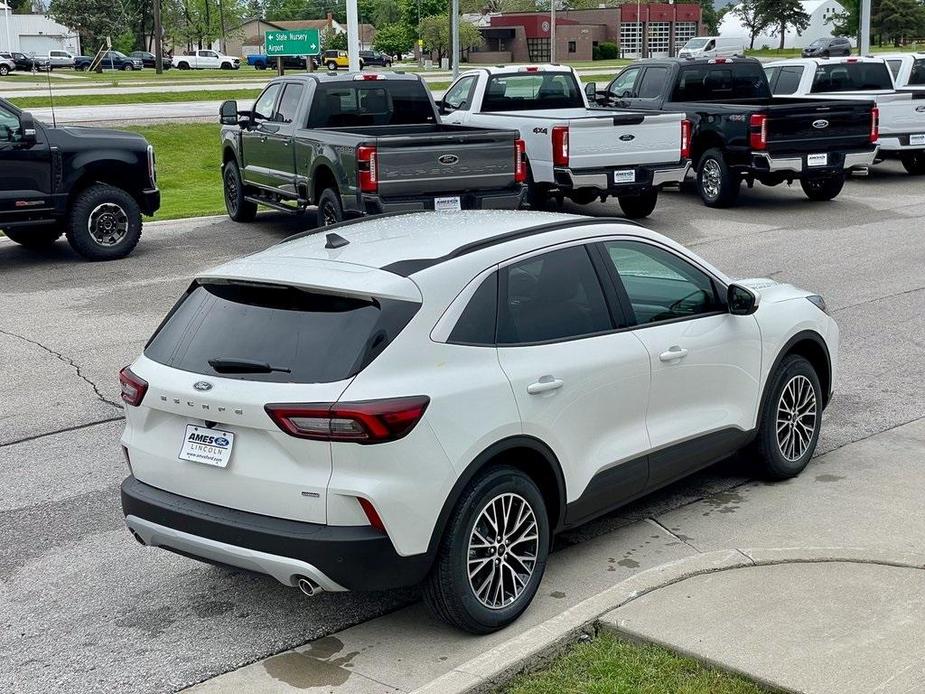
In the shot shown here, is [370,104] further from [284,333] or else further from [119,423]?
[284,333]

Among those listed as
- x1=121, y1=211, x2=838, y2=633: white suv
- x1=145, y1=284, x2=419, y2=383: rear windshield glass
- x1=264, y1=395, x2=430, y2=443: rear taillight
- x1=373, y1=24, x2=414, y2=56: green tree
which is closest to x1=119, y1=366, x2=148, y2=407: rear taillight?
x1=121, y1=211, x2=838, y2=633: white suv

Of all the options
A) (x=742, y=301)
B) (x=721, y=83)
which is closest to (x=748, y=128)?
(x=721, y=83)

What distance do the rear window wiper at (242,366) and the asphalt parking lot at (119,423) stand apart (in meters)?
1.16

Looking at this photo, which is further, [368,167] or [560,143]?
[560,143]

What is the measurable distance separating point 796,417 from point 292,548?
133 inches

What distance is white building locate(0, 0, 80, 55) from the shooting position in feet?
364

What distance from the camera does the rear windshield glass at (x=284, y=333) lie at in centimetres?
477

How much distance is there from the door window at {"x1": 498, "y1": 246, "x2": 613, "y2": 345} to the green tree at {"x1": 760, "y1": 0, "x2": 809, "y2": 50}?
10391 cm

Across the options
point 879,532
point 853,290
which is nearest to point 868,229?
point 853,290

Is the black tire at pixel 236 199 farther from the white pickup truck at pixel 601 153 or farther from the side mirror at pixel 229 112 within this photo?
the white pickup truck at pixel 601 153

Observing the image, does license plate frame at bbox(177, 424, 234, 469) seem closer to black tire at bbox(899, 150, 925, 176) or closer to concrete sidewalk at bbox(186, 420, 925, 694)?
concrete sidewalk at bbox(186, 420, 925, 694)

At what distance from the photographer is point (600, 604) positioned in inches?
197

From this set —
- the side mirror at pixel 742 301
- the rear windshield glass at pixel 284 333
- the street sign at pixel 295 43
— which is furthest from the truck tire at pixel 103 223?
the street sign at pixel 295 43

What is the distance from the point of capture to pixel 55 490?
710 centimetres
